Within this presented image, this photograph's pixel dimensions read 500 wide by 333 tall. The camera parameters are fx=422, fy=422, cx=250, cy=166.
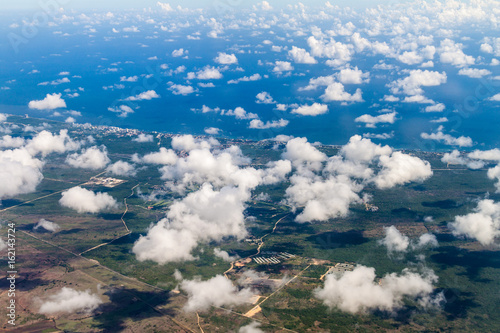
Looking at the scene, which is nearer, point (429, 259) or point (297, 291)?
point (297, 291)

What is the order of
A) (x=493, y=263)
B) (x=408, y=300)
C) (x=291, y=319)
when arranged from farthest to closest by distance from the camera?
(x=493, y=263), (x=408, y=300), (x=291, y=319)

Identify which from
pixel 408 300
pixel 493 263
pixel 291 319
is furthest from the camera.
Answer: pixel 493 263

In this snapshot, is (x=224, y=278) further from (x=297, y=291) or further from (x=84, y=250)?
(x=84, y=250)

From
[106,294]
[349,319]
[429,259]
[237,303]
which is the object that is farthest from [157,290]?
[429,259]

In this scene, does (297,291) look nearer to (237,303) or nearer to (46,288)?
(237,303)

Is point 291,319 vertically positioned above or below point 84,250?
above

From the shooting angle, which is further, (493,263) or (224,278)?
(493,263)

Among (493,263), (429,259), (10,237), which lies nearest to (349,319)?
(429,259)

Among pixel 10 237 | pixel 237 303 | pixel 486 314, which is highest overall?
pixel 486 314

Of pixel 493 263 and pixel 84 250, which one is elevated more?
pixel 493 263
